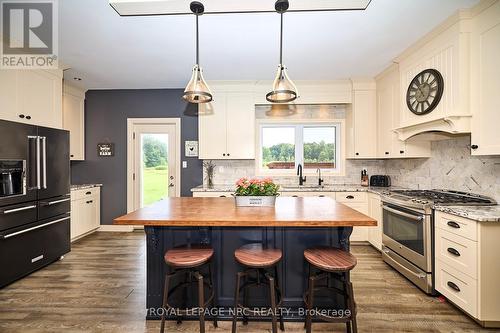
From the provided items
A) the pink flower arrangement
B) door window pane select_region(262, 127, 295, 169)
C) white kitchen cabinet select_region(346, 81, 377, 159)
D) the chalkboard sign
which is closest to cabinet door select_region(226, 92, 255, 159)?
door window pane select_region(262, 127, 295, 169)

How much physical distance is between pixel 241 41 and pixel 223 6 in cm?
102

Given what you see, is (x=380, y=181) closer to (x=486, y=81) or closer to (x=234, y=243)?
(x=486, y=81)

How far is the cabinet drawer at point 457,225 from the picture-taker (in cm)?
193

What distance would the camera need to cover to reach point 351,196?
3.83 m

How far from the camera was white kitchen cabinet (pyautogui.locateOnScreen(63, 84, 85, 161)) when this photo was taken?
4.14 m

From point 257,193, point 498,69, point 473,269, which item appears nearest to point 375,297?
point 473,269

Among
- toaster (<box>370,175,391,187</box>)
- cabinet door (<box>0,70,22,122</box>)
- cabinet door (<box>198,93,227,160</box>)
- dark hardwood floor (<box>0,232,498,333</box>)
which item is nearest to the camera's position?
dark hardwood floor (<box>0,232,498,333</box>)

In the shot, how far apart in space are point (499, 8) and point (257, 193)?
2623 mm

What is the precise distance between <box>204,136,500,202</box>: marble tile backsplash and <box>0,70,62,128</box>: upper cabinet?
2.55 meters

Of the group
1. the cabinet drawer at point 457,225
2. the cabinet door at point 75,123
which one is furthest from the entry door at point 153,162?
the cabinet drawer at point 457,225

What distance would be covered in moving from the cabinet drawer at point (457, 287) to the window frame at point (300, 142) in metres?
2.38

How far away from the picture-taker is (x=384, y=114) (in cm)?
378

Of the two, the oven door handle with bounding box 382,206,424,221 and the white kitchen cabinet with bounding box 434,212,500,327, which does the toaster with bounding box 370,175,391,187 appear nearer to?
the oven door handle with bounding box 382,206,424,221

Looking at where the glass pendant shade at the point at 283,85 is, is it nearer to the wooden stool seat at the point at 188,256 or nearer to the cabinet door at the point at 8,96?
the wooden stool seat at the point at 188,256
